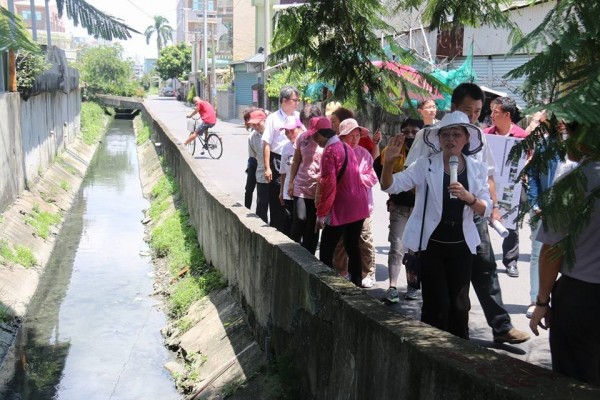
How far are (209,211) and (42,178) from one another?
958cm

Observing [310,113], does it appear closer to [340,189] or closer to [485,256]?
[340,189]

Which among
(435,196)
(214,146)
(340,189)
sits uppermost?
(435,196)

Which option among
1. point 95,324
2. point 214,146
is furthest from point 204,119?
point 95,324

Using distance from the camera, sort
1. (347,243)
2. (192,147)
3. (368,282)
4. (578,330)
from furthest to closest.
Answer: (192,147)
(368,282)
(347,243)
(578,330)

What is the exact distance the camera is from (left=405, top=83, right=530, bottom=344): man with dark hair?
4.86 meters

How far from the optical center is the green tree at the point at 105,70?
59781 mm

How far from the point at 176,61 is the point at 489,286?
263 feet

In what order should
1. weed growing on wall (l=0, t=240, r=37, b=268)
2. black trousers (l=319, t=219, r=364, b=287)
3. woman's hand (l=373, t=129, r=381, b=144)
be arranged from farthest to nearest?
weed growing on wall (l=0, t=240, r=37, b=268) < woman's hand (l=373, t=129, r=381, b=144) < black trousers (l=319, t=219, r=364, b=287)

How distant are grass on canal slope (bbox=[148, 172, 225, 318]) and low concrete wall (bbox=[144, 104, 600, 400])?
1425mm

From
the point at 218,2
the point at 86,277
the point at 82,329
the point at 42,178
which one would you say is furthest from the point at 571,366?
the point at 218,2

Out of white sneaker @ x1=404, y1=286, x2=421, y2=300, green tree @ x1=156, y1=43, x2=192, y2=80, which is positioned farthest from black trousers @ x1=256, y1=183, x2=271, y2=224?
green tree @ x1=156, y1=43, x2=192, y2=80

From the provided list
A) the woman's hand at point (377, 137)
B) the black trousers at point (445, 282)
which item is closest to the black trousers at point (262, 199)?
the woman's hand at point (377, 137)

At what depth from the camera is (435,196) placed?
172 inches

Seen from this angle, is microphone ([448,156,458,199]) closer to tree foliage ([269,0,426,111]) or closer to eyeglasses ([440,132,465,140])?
eyeglasses ([440,132,465,140])
